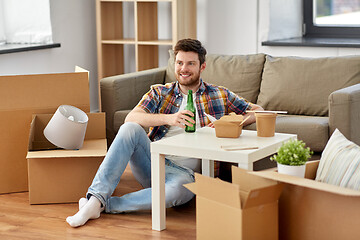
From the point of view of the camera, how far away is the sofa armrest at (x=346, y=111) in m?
2.97

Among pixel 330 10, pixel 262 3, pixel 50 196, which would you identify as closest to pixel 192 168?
pixel 50 196

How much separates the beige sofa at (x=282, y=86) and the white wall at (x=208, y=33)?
0.90 m

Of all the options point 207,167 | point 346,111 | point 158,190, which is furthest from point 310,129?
point 158,190

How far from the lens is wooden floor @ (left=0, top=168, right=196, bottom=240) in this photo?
102 inches

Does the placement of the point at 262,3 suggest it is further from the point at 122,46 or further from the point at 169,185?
the point at 169,185

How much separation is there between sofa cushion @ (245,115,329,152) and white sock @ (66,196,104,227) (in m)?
1.00

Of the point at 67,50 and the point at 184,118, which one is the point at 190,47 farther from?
the point at 67,50

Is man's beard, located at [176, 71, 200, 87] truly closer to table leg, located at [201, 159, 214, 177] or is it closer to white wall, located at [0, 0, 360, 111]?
table leg, located at [201, 159, 214, 177]

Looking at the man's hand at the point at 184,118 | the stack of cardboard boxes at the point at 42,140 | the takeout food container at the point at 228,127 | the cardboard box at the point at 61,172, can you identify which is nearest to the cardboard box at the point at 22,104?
the stack of cardboard boxes at the point at 42,140

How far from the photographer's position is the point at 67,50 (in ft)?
15.7

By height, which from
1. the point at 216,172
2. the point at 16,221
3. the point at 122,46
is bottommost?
the point at 16,221

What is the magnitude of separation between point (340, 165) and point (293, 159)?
17 centimetres

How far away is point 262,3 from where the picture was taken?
458cm

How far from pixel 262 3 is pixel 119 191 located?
2096 millimetres
